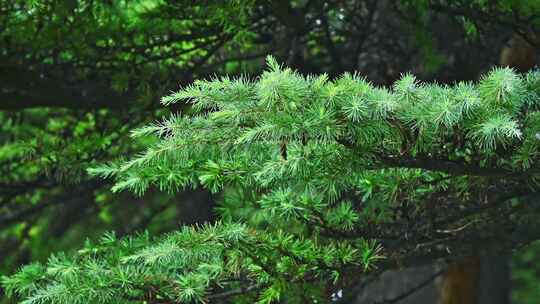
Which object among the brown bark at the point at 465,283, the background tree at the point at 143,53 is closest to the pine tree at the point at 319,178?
the background tree at the point at 143,53

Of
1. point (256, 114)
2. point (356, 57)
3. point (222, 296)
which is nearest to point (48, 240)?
point (356, 57)

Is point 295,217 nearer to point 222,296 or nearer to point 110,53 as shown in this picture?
point 222,296

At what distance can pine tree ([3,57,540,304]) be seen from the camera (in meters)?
3.07

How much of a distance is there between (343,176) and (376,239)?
0.89m

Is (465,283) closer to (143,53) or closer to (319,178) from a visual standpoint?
(143,53)

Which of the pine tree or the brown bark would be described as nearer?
the pine tree

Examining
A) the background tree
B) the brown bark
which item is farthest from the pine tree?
the brown bark

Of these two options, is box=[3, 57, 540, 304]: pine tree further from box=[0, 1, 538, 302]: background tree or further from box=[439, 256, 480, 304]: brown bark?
box=[439, 256, 480, 304]: brown bark

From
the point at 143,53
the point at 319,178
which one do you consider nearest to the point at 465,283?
the point at 143,53

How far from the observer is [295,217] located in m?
3.66

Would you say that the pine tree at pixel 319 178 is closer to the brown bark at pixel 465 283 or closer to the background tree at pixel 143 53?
the background tree at pixel 143 53

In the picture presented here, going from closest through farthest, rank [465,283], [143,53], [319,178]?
[319,178], [143,53], [465,283]

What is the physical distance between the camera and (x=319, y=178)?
3328 mm

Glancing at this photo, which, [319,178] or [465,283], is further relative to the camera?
[465,283]
